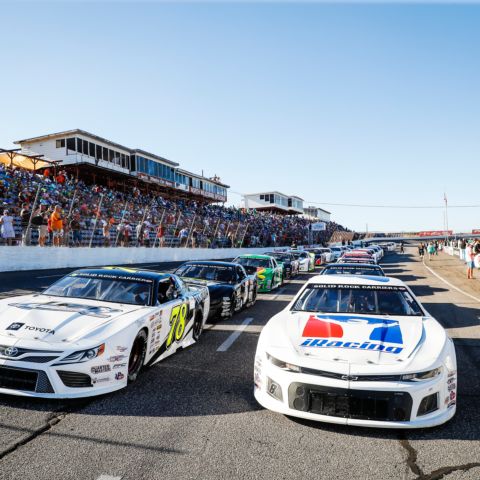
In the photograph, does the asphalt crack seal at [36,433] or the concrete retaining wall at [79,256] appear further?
the concrete retaining wall at [79,256]

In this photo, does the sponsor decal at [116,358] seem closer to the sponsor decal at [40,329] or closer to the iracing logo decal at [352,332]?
the sponsor decal at [40,329]

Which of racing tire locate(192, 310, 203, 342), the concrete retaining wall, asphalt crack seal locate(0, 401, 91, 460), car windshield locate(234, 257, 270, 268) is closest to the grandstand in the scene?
the concrete retaining wall

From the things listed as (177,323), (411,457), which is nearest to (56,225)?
(177,323)

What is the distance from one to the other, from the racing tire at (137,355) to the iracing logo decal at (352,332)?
73.3 inches

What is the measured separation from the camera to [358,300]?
18.2 feet

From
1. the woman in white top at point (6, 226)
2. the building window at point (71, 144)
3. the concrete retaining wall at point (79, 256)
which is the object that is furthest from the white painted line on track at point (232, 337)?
the building window at point (71, 144)

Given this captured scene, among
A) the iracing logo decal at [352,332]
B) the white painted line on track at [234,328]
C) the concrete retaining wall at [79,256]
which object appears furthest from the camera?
the concrete retaining wall at [79,256]

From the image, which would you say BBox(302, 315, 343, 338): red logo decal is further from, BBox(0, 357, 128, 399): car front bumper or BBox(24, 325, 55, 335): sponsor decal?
BBox(24, 325, 55, 335): sponsor decal

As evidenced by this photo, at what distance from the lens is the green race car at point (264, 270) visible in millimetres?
14172

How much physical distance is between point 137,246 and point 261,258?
34.0 ft

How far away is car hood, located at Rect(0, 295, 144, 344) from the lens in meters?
4.36

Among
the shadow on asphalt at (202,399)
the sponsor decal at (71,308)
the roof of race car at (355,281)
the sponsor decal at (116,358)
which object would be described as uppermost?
the roof of race car at (355,281)

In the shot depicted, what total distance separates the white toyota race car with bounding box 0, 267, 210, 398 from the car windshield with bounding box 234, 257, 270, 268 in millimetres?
7915

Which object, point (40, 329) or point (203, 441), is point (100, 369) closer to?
point (40, 329)
